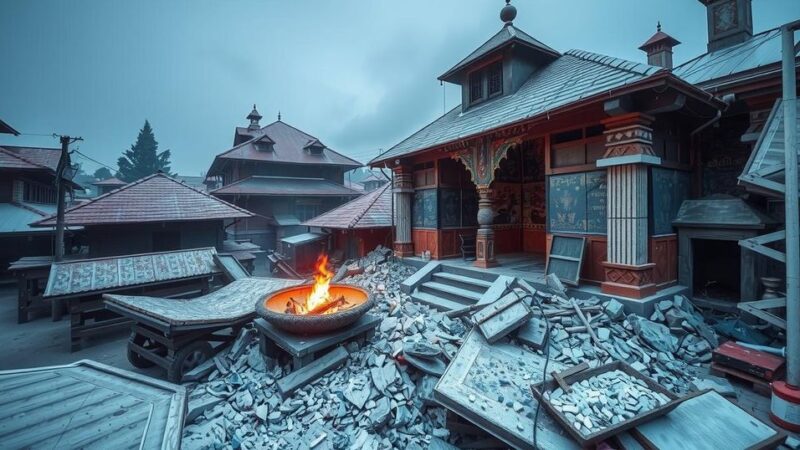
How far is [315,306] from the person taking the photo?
6035 mm

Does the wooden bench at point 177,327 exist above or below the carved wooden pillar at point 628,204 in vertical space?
below

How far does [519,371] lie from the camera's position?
4.45m

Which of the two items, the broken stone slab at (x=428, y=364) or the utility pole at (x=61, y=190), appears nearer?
the broken stone slab at (x=428, y=364)

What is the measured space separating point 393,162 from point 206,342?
26.1ft

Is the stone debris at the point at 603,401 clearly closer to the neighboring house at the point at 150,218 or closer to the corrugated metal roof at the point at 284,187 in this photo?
the neighboring house at the point at 150,218

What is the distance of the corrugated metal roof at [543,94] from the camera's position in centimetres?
623

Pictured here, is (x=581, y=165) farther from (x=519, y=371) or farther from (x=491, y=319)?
(x=519, y=371)

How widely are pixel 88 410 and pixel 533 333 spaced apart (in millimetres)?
5618

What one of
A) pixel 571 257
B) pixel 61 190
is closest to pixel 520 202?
pixel 571 257

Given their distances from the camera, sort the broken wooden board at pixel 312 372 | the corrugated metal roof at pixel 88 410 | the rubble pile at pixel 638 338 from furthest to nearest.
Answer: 1. the broken wooden board at pixel 312 372
2. the rubble pile at pixel 638 338
3. the corrugated metal roof at pixel 88 410

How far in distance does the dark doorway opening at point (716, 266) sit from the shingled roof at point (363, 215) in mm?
9728

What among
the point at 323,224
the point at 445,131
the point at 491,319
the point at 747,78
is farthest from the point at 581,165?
the point at 323,224

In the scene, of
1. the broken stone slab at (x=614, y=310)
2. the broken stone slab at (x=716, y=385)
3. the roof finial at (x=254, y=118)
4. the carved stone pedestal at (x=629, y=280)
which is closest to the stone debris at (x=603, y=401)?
the broken stone slab at (x=716, y=385)

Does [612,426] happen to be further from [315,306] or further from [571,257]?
[315,306]
